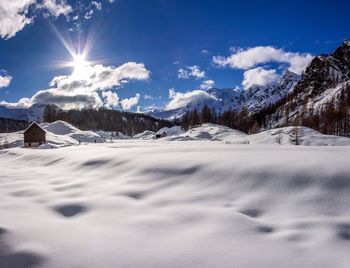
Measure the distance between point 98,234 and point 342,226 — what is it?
11.1ft

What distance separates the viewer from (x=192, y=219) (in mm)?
4398

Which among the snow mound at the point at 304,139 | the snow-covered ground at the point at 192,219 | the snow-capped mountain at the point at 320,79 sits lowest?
the snow-covered ground at the point at 192,219

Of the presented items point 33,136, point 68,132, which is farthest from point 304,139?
point 68,132

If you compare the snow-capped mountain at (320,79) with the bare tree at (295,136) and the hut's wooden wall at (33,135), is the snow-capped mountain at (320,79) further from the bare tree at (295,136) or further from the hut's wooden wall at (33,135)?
the hut's wooden wall at (33,135)

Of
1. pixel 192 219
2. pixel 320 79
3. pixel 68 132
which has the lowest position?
pixel 192 219

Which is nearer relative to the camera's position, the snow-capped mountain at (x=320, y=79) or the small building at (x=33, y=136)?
the small building at (x=33, y=136)

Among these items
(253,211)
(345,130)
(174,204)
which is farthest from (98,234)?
(345,130)

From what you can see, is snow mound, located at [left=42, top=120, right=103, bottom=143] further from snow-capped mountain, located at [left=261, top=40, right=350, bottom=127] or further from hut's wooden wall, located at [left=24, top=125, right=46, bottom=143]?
snow-capped mountain, located at [left=261, top=40, right=350, bottom=127]

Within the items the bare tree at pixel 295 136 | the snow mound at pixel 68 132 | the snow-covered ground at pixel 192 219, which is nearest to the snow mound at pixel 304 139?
the bare tree at pixel 295 136

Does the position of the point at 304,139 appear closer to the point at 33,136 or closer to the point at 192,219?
the point at 192,219

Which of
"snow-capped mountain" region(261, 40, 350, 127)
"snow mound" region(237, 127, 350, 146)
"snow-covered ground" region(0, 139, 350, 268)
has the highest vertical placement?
"snow-capped mountain" region(261, 40, 350, 127)

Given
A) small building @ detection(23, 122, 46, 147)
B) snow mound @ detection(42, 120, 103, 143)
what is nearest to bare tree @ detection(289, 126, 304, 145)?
small building @ detection(23, 122, 46, 147)

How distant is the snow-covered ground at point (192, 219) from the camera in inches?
125

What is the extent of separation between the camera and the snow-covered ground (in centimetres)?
318
